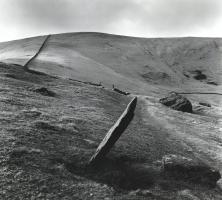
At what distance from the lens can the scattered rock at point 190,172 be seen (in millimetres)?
12273

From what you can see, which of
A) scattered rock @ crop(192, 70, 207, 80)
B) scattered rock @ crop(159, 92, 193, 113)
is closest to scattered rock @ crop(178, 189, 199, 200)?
scattered rock @ crop(159, 92, 193, 113)

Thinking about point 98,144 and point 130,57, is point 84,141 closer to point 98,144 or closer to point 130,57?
point 98,144

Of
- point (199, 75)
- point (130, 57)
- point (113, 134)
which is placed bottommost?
point (113, 134)

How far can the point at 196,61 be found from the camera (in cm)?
7281

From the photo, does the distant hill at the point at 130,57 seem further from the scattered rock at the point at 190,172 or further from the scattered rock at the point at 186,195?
the scattered rock at the point at 186,195

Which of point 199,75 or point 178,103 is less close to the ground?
point 199,75

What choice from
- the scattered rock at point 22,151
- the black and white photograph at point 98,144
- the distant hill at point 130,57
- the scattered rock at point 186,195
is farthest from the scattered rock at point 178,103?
the scattered rock at point 22,151

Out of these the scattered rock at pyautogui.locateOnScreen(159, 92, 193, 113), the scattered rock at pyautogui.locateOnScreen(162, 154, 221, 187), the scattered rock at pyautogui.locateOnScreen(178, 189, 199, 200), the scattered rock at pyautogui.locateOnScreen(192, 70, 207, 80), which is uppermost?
the scattered rock at pyautogui.locateOnScreen(192, 70, 207, 80)

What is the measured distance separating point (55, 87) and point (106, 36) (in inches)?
2355

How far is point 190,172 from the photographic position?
487 inches

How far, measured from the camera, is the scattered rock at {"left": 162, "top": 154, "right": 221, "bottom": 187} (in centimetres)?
1227

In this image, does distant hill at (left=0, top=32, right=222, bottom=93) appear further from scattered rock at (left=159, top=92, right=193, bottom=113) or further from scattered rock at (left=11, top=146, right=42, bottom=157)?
scattered rock at (left=11, top=146, right=42, bottom=157)

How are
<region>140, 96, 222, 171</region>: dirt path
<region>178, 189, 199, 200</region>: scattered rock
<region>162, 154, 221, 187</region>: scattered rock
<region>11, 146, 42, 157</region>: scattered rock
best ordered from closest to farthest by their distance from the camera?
<region>178, 189, 199, 200</region>: scattered rock
<region>11, 146, 42, 157</region>: scattered rock
<region>162, 154, 221, 187</region>: scattered rock
<region>140, 96, 222, 171</region>: dirt path

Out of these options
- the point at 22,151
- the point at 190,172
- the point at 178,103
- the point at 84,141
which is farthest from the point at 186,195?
the point at 178,103
